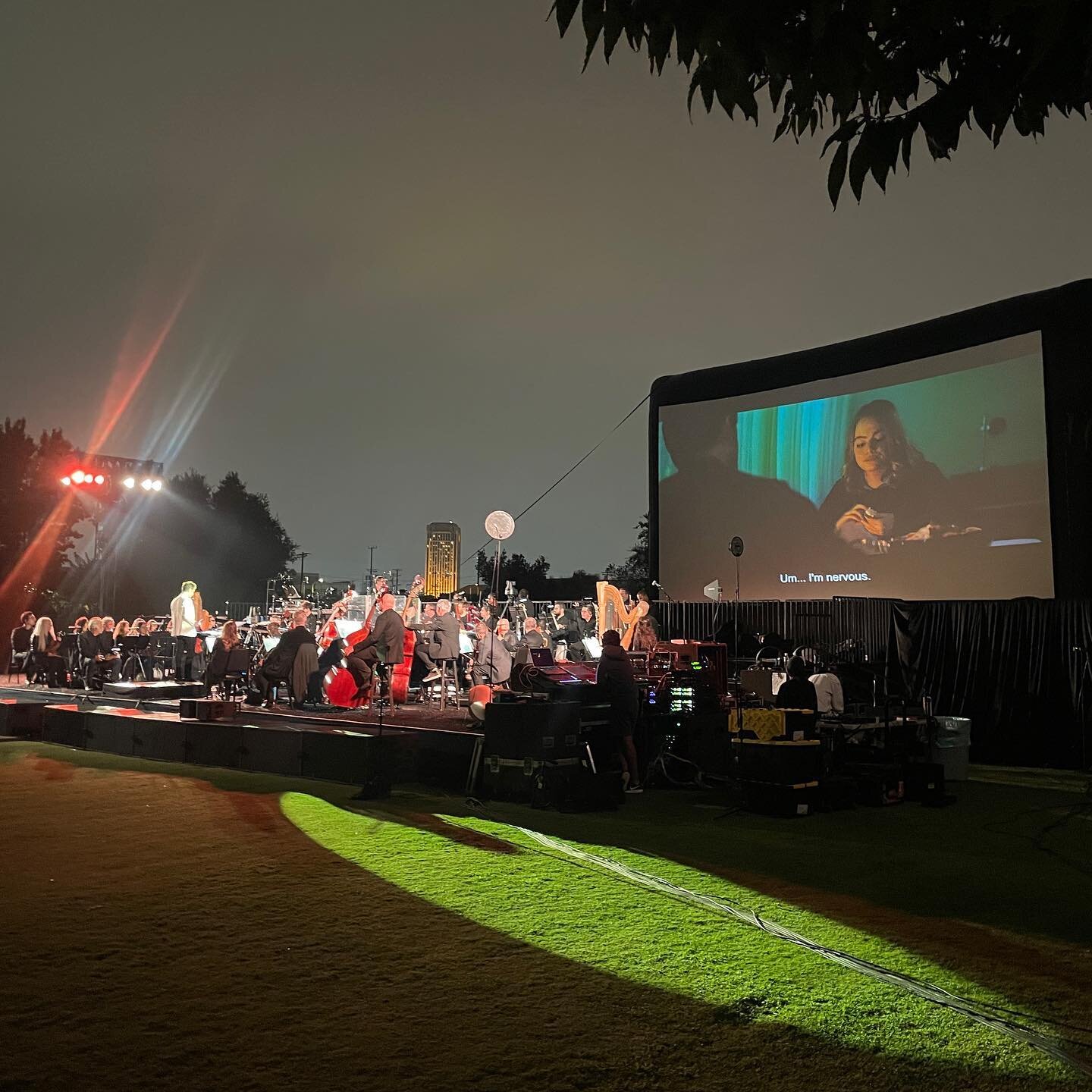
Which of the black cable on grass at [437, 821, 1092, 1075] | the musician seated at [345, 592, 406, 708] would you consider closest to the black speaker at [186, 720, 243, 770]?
the musician seated at [345, 592, 406, 708]

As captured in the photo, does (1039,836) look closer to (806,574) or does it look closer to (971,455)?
(971,455)

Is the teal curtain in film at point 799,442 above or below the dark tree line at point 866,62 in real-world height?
above

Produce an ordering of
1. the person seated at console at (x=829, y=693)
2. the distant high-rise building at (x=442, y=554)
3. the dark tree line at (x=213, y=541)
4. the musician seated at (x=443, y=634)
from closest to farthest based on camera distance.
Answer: the person seated at console at (x=829, y=693) < the musician seated at (x=443, y=634) < the distant high-rise building at (x=442, y=554) < the dark tree line at (x=213, y=541)

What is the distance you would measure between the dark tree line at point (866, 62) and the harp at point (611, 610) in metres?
12.8

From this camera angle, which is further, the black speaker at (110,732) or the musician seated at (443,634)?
the musician seated at (443,634)

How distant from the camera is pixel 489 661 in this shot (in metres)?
14.2

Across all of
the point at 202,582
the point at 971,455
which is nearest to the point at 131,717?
the point at 971,455

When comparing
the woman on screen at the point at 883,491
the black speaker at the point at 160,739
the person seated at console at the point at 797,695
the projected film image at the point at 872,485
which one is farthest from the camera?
the woman on screen at the point at 883,491

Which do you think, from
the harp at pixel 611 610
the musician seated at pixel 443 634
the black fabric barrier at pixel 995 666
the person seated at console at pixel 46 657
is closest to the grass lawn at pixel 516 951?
the black fabric barrier at pixel 995 666

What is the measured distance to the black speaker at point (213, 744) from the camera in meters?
10.8

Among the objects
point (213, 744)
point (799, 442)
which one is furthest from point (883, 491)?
point (213, 744)

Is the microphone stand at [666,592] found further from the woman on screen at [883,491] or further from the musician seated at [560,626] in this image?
the woman on screen at [883,491]

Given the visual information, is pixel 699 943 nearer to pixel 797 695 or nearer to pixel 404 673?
pixel 797 695

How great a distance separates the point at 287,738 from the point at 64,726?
173 inches
